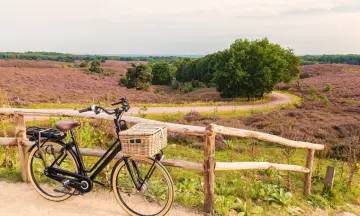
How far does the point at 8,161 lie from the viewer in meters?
6.05

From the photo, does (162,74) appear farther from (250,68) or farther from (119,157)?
(119,157)

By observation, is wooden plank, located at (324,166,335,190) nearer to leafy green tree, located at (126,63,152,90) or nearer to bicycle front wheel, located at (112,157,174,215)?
bicycle front wheel, located at (112,157,174,215)

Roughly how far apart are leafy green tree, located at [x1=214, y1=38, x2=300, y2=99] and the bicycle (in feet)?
112

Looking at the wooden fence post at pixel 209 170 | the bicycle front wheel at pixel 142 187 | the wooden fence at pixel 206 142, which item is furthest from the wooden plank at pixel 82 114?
the bicycle front wheel at pixel 142 187

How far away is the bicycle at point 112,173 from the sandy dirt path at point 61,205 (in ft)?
0.47

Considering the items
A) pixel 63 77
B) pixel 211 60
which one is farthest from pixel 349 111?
pixel 63 77

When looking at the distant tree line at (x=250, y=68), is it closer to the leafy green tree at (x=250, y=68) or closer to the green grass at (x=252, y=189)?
the leafy green tree at (x=250, y=68)

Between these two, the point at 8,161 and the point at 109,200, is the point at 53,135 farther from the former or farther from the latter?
the point at 8,161

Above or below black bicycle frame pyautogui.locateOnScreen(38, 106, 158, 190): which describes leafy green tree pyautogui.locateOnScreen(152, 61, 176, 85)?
below

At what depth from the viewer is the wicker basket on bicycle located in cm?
352

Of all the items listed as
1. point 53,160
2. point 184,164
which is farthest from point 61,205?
point 184,164

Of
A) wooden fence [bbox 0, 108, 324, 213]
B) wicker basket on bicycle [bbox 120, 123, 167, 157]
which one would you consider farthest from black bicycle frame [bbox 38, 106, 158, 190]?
wooden fence [bbox 0, 108, 324, 213]

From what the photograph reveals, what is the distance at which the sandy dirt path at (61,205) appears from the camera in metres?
4.36

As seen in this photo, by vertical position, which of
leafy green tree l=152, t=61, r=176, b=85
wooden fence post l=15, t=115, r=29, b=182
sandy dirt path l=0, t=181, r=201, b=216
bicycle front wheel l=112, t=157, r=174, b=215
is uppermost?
wooden fence post l=15, t=115, r=29, b=182
